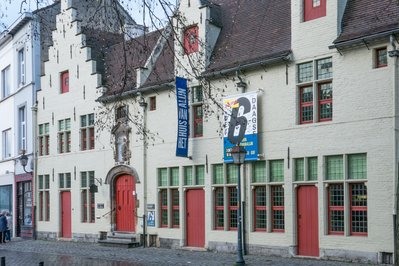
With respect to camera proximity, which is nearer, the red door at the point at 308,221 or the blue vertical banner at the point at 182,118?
the red door at the point at 308,221

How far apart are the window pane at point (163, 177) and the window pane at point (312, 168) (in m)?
7.16

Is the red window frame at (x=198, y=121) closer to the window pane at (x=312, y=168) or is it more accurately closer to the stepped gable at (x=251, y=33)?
the stepped gable at (x=251, y=33)

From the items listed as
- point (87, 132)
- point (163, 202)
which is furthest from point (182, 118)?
point (87, 132)

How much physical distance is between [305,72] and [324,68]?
74cm

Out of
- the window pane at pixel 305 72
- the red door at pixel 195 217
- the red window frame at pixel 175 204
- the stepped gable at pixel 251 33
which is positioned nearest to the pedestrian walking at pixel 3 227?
the red window frame at pixel 175 204

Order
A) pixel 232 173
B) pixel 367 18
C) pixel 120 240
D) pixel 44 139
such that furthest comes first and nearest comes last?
pixel 44 139
pixel 120 240
pixel 232 173
pixel 367 18

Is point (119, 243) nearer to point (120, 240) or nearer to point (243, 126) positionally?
point (120, 240)

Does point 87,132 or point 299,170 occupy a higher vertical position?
point 87,132

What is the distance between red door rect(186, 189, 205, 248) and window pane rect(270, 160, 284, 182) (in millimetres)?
3493

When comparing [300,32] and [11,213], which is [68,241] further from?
[300,32]

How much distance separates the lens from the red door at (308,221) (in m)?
19.1

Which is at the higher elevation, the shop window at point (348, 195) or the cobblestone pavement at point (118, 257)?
the shop window at point (348, 195)

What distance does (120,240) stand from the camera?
2588 centimetres

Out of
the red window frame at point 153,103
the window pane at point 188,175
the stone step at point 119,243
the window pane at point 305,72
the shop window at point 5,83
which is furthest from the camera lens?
the shop window at point 5,83
